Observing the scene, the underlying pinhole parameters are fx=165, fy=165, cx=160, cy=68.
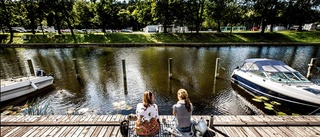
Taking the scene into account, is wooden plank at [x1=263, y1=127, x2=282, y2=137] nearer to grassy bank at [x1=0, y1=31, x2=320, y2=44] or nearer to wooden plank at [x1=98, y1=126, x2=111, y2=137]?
wooden plank at [x1=98, y1=126, x2=111, y2=137]

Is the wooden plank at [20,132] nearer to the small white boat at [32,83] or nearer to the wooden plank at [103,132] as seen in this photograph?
the wooden plank at [103,132]

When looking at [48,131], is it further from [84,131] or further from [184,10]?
[184,10]

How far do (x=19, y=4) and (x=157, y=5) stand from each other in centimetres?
3794

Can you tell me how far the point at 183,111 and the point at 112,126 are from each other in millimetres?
3394

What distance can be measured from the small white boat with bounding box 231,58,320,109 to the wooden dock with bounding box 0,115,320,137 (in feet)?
9.36

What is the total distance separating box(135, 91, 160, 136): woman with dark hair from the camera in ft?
16.3

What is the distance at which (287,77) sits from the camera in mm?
11359

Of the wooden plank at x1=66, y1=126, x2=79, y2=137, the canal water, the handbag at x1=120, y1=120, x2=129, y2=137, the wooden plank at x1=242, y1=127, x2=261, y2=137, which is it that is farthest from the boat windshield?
the wooden plank at x1=66, y1=126, x2=79, y2=137

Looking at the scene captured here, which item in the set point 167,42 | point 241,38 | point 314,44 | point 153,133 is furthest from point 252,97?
point 314,44

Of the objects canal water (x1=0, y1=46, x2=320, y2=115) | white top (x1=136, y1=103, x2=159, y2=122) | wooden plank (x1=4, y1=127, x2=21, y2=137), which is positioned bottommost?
canal water (x1=0, y1=46, x2=320, y2=115)

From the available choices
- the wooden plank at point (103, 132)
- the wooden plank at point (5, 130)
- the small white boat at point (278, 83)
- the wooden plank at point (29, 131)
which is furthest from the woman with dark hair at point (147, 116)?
the small white boat at point (278, 83)

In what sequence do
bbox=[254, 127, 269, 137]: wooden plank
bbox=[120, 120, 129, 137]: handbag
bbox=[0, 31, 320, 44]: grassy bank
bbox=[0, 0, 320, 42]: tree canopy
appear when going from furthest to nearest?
1. bbox=[0, 0, 320, 42]: tree canopy
2. bbox=[0, 31, 320, 44]: grassy bank
3. bbox=[254, 127, 269, 137]: wooden plank
4. bbox=[120, 120, 129, 137]: handbag

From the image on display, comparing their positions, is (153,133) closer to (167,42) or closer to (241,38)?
(167,42)

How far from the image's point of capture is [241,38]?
45000 mm
